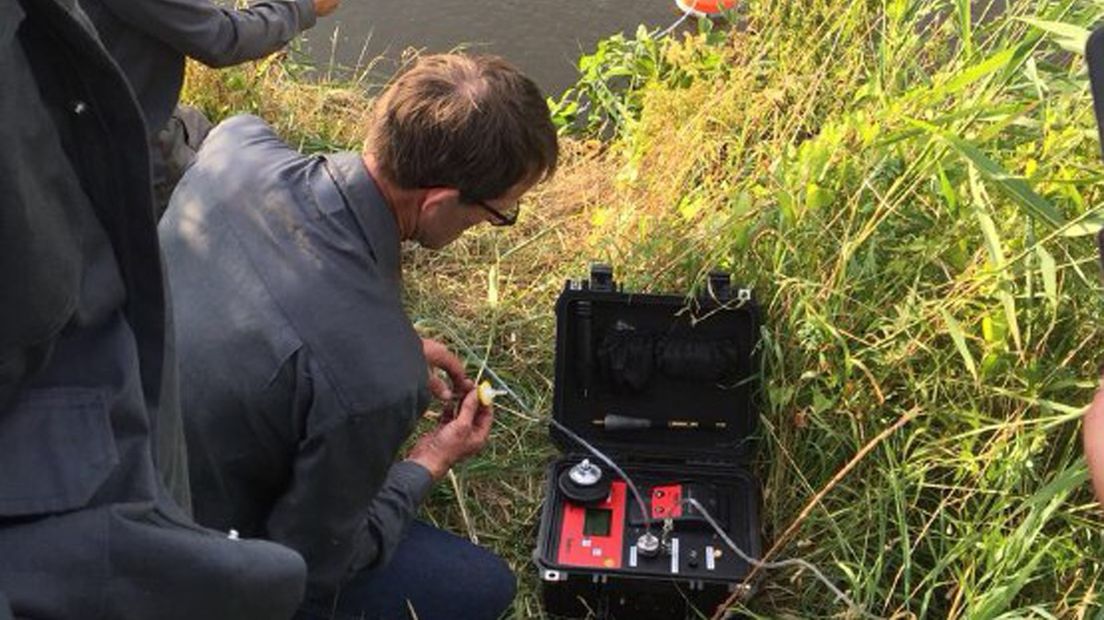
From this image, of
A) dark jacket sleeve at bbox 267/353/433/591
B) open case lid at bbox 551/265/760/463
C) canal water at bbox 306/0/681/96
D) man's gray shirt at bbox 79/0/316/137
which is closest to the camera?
dark jacket sleeve at bbox 267/353/433/591

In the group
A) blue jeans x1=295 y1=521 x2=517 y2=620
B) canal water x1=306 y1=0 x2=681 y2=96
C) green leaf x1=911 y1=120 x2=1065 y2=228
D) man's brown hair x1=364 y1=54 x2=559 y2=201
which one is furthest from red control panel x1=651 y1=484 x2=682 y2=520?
canal water x1=306 y1=0 x2=681 y2=96

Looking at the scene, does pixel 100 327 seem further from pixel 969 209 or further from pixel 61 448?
pixel 969 209

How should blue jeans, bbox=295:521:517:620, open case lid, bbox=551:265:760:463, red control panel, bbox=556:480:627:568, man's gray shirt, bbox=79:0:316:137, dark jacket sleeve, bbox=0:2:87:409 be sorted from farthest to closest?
man's gray shirt, bbox=79:0:316:137 < open case lid, bbox=551:265:760:463 < red control panel, bbox=556:480:627:568 < blue jeans, bbox=295:521:517:620 < dark jacket sleeve, bbox=0:2:87:409

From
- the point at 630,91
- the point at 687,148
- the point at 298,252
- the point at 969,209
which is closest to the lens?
the point at 298,252

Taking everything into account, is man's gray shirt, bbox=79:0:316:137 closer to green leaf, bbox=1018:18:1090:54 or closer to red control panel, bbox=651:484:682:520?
red control panel, bbox=651:484:682:520

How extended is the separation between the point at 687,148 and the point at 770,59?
44 centimetres

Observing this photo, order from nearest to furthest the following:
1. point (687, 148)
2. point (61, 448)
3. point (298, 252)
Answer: point (61, 448)
point (298, 252)
point (687, 148)

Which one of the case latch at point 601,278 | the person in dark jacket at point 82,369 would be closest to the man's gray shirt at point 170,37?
the case latch at point 601,278

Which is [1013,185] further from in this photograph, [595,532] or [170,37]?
[170,37]

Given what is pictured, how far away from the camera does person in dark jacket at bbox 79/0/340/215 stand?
9.62ft

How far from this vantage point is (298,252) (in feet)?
6.52

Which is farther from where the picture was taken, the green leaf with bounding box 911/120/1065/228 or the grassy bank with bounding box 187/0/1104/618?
the grassy bank with bounding box 187/0/1104/618

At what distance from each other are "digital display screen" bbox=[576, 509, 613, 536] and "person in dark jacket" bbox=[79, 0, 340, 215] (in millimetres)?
1274

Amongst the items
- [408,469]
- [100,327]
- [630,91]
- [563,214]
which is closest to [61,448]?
[100,327]
